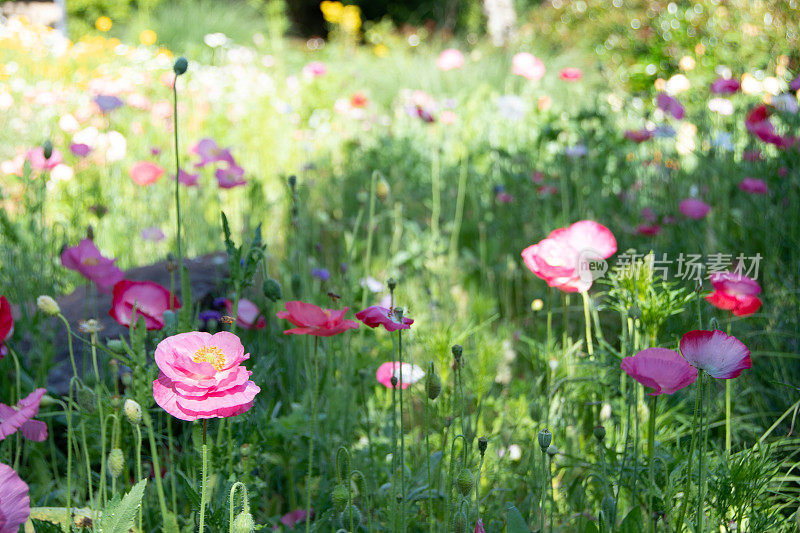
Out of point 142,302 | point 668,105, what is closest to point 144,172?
point 142,302

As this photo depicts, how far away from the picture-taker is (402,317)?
0.96 meters

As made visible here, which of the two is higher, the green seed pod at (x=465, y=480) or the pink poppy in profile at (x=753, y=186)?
the pink poppy in profile at (x=753, y=186)

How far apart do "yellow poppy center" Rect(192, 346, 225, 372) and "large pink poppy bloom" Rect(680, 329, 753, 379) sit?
55 cm

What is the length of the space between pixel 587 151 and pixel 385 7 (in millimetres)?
14625

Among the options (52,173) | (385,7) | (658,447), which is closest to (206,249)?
(52,173)

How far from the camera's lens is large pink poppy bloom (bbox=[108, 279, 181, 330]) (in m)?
1.12

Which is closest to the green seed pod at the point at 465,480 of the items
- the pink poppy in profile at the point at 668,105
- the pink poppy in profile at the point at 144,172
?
the pink poppy in profile at the point at 144,172

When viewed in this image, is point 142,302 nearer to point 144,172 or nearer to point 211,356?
point 211,356

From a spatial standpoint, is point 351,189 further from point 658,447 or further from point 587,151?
point 658,447

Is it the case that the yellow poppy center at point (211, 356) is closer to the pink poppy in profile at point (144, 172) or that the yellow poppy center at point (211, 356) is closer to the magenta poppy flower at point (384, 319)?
the magenta poppy flower at point (384, 319)

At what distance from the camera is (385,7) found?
16.0 metres

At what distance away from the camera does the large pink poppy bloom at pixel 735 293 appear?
1.13 meters

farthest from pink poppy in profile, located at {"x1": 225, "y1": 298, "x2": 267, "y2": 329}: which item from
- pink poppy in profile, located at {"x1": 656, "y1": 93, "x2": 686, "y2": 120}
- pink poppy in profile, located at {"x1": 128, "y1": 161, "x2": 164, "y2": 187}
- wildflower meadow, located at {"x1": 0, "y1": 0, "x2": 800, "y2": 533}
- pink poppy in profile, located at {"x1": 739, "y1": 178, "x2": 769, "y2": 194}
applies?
pink poppy in profile, located at {"x1": 656, "y1": 93, "x2": 686, "y2": 120}

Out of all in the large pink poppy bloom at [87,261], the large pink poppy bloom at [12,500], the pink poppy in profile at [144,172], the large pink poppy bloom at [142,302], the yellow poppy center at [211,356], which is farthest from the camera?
the pink poppy in profile at [144,172]
